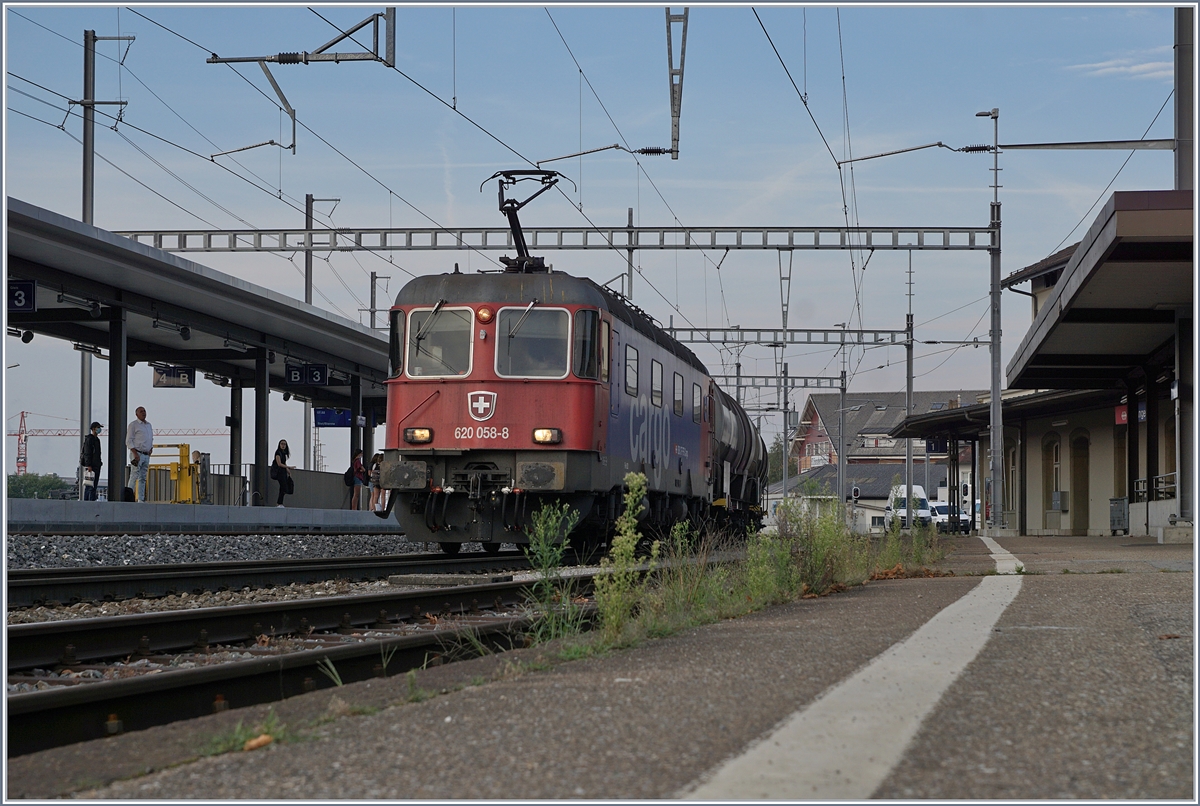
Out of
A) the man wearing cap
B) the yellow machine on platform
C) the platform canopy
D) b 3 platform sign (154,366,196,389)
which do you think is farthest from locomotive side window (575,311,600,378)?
b 3 platform sign (154,366,196,389)

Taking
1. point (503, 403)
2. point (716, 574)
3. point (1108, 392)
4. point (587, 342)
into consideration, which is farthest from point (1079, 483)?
point (716, 574)

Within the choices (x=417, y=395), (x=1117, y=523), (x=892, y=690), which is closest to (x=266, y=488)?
(x=417, y=395)

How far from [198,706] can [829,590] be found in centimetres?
707

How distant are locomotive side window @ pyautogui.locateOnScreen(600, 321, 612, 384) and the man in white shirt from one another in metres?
11.4

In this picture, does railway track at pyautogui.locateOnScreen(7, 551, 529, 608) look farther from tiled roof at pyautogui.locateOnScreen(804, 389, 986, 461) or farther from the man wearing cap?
tiled roof at pyautogui.locateOnScreen(804, 389, 986, 461)

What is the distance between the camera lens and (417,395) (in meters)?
15.7

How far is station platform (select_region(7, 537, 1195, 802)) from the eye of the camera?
371 centimetres

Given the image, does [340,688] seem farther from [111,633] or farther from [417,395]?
[417,395]

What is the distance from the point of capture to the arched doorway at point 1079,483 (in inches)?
1592

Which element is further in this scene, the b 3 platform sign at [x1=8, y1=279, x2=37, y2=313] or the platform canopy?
the b 3 platform sign at [x1=8, y1=279, x2=37, y2=313]

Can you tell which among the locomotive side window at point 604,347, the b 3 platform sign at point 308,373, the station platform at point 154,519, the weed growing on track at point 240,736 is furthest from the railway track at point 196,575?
the b 3 platform sign at point 308,373

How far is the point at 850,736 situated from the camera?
4.25m

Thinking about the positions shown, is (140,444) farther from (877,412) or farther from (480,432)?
(877,412)

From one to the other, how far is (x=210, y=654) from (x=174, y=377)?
28611 mm
